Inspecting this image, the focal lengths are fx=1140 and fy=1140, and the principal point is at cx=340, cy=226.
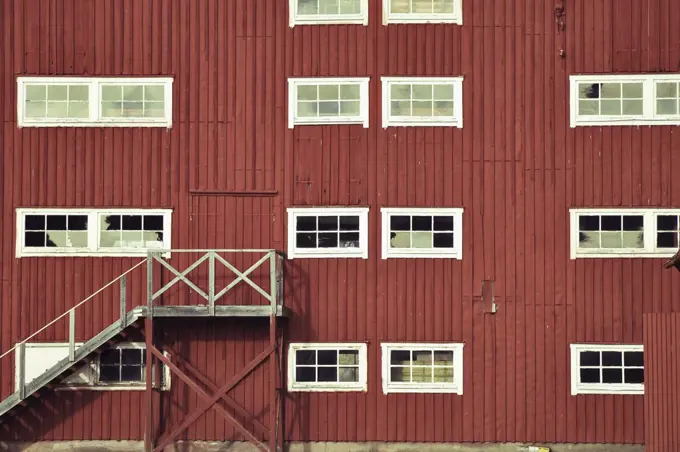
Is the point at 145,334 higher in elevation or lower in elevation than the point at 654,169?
lower

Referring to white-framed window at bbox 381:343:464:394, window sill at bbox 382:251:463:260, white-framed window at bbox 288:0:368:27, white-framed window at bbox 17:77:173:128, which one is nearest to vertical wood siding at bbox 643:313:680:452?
white-framed window at bbox 381:343:464:394

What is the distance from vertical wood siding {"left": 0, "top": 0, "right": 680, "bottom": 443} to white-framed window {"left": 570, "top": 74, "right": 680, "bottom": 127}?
0.25 meters

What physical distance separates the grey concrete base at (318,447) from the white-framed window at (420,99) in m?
7.16

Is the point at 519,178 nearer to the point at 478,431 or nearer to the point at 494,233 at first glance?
the point at 494,233

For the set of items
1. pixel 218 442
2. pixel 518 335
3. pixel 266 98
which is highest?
pixel 266 98

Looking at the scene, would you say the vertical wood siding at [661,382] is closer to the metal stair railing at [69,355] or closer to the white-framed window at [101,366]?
the white-framed window at [101,366]

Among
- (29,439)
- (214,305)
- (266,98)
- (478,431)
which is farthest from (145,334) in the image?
(478,431)

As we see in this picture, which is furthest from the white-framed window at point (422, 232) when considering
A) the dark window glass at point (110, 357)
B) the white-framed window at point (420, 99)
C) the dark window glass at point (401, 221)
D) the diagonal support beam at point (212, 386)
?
the dark window glass at point (110, 357)

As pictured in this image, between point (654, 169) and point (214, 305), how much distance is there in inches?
401

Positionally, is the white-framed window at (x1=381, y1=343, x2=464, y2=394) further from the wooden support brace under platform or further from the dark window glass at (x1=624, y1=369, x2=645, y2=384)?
the dark window glass at (x1=624, y1=369, x2=645, y2=384)

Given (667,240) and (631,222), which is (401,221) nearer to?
(631,222)

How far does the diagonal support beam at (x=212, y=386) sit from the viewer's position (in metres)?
25.3

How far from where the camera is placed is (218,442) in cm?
2544

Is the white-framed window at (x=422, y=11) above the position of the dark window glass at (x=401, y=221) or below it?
above
